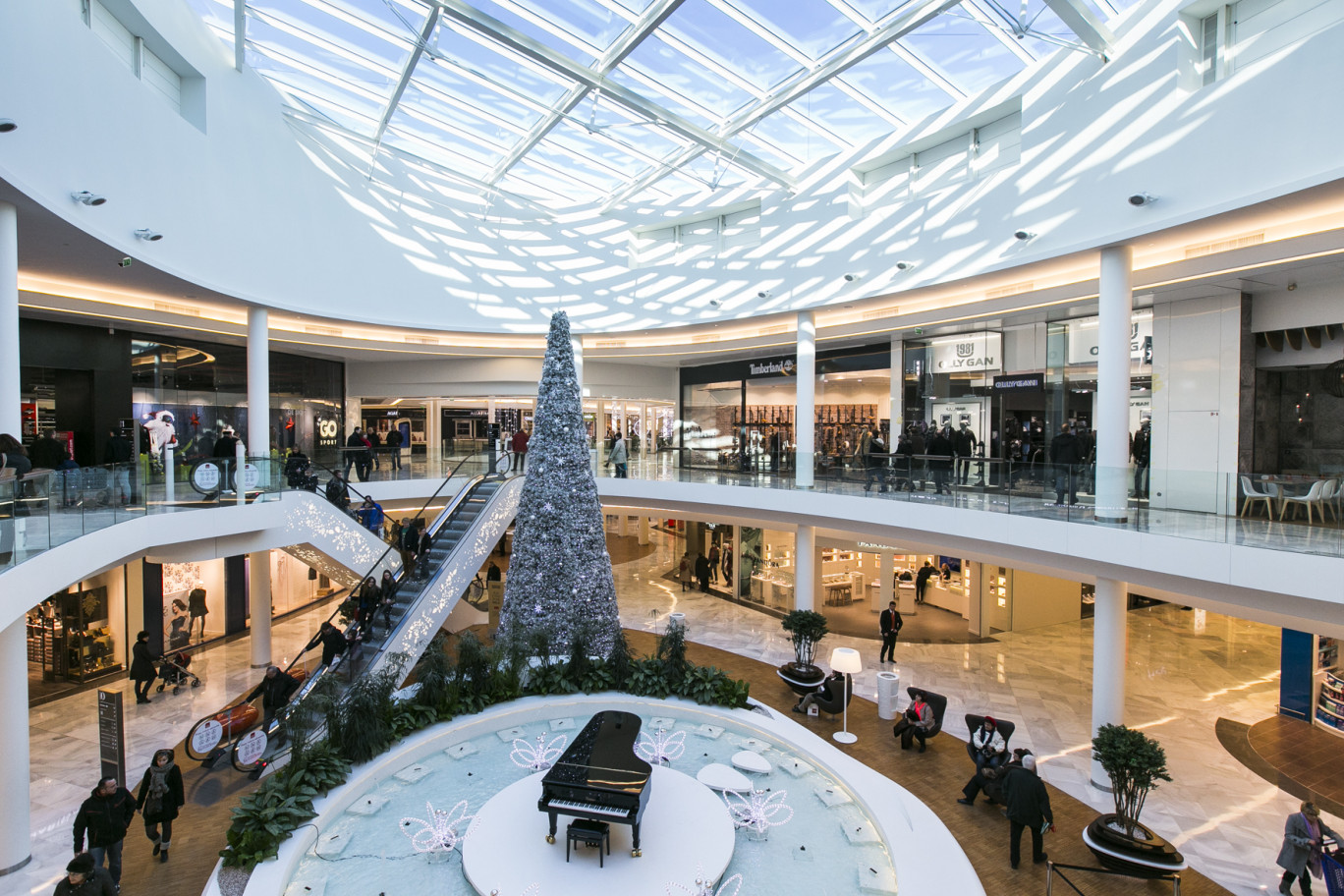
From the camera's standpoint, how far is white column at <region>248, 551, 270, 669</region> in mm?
14711

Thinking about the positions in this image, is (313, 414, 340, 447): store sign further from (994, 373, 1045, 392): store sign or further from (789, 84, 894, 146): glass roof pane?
(994, 373, 1045, 392): store sign

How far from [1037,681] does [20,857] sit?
16.3 metres

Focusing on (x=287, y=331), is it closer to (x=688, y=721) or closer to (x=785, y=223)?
(x=785, y=223)

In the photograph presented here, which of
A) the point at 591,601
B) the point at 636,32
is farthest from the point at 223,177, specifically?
the point at 591,601

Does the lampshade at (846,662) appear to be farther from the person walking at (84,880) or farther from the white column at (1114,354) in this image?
the person walking at (84,880)

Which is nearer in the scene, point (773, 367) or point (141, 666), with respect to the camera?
point (141, 666)

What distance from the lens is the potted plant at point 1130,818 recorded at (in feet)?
24.7

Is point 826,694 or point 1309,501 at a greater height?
point 1309,501

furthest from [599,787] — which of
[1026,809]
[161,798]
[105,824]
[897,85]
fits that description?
[897,85]

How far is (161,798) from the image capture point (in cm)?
784

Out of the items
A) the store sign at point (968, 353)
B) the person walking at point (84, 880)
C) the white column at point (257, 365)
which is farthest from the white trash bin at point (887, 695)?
the white column at point (257, 365)

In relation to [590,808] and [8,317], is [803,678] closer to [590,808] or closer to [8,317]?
[590,808]

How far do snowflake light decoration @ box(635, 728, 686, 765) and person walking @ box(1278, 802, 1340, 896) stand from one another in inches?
266

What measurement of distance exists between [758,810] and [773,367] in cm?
1690
